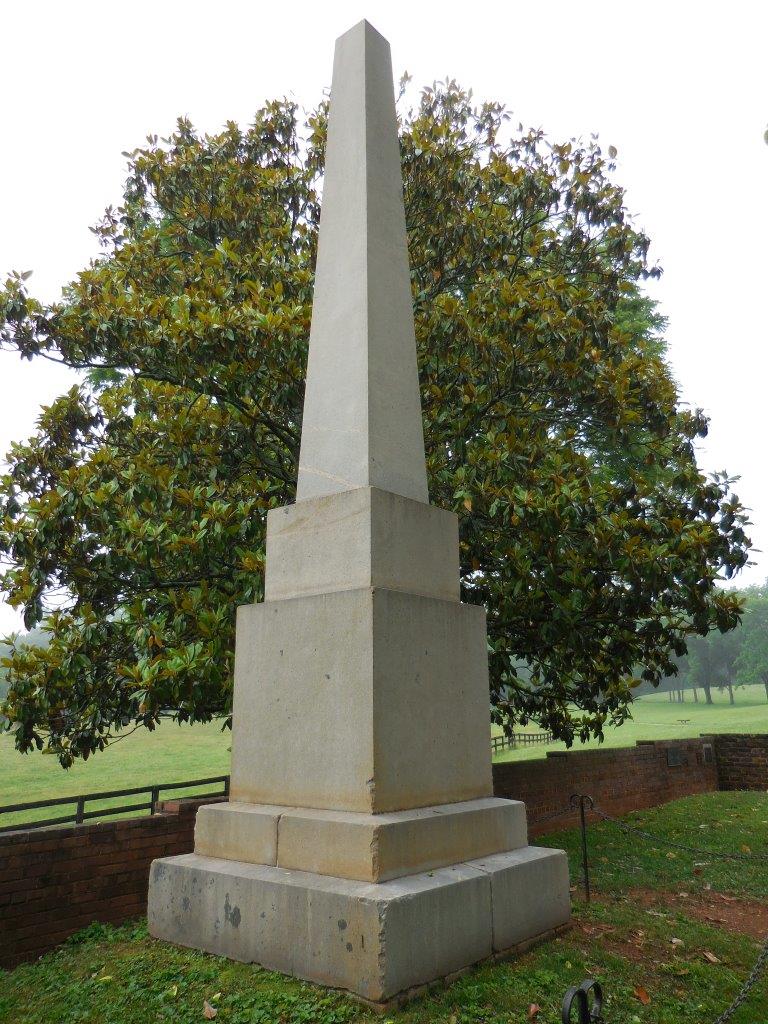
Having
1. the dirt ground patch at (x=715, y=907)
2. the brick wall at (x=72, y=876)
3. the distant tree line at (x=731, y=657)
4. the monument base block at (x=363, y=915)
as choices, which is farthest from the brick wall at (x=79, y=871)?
the distant tree line at (x=731, y=657)

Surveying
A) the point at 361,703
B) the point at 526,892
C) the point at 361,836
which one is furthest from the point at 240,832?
the point at 526,892

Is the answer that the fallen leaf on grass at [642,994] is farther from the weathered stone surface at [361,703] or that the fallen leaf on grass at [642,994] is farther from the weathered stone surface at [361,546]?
the weathered stone surface at [361,546]

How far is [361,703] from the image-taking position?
4.40 metres

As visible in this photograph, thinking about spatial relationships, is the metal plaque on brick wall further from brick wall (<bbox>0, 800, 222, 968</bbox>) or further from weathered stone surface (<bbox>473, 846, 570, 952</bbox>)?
weathered stone surface (<bbox>473, 846, 570, 952</bbox>)

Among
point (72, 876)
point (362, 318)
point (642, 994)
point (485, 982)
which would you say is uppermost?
point (362, 318)

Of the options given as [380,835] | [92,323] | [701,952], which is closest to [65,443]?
[92,323]

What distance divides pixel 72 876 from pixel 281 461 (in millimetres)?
4395

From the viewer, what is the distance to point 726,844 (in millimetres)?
10727

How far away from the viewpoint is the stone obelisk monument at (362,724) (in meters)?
4.04

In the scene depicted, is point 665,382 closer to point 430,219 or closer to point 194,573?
point 430,219

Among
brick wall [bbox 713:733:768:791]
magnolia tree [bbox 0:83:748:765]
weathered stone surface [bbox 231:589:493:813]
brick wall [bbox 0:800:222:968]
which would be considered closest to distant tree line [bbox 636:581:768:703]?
brick wall [bbox 713:733:768:791]

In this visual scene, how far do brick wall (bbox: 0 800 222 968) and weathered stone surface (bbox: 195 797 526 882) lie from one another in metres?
2.27

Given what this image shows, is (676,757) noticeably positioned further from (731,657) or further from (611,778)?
(731,657)

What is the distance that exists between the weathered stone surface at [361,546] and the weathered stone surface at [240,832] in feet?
4.49
